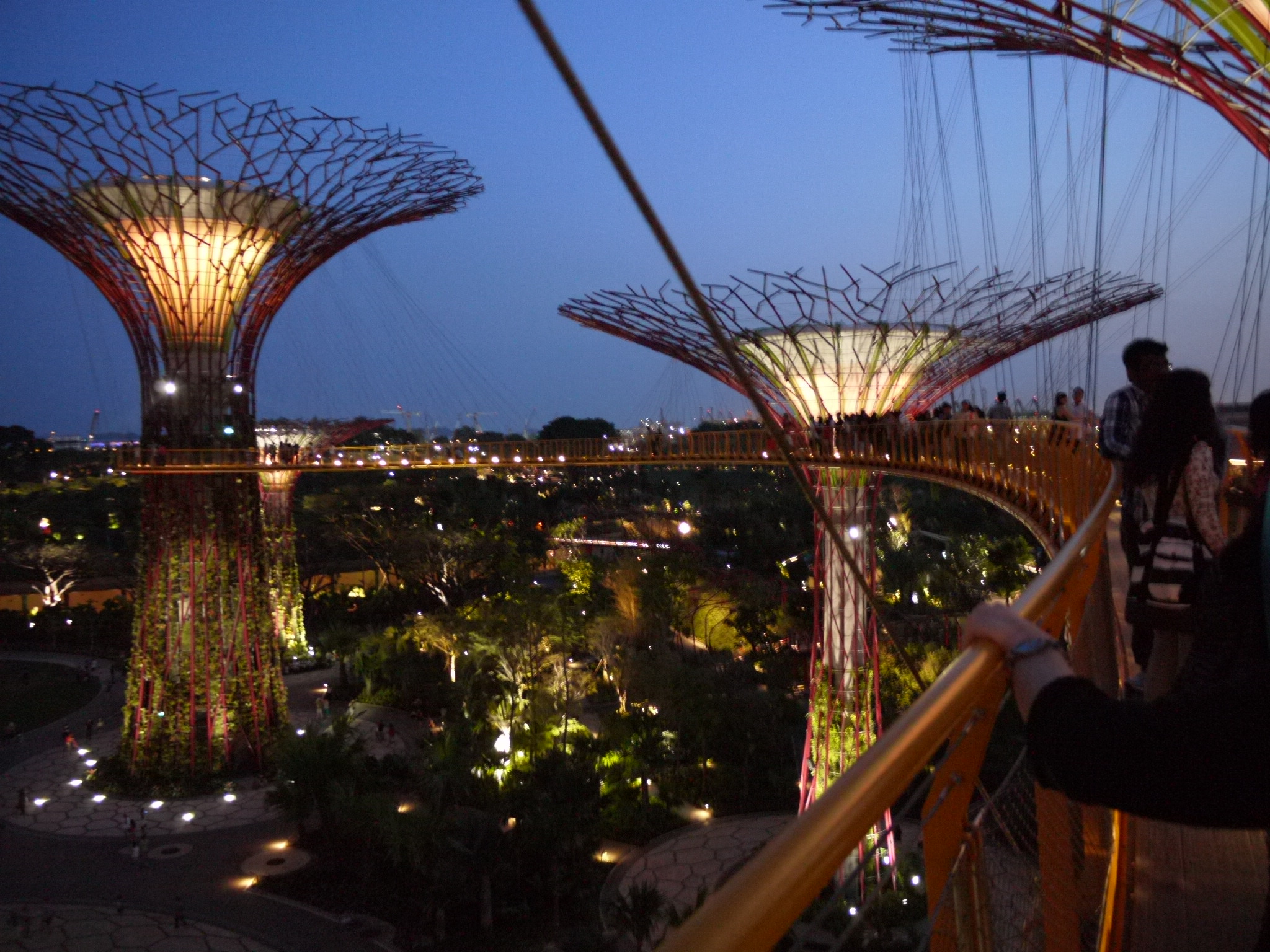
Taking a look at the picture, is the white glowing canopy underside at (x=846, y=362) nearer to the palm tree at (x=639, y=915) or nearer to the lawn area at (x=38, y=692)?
the palm tree at (x=639, y=915)

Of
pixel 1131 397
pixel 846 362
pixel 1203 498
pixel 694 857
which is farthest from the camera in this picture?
pixel 694 857

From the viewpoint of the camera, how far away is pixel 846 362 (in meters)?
11.2

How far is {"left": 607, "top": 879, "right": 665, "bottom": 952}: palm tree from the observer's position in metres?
9.68

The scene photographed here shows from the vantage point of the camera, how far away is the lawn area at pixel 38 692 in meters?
18.5

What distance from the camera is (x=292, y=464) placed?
1413 cm

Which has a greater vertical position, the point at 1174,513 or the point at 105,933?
the point at 1174,513

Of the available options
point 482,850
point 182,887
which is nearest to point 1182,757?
point 482,850

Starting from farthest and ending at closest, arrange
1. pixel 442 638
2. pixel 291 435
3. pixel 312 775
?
pixel 291 435 < pixel 442 638 < pixel 312 775

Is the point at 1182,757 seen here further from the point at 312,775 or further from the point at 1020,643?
the point at 312,775

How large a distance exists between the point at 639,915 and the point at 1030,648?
962 cm

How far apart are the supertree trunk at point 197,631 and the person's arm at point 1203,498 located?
13.0 meters

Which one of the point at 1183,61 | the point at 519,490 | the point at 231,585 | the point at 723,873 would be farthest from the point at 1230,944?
the point at 519,490

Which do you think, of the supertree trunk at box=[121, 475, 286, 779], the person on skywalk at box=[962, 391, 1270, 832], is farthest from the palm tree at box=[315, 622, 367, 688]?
the person on skywalk at box=[962, 391, 1270, 832]

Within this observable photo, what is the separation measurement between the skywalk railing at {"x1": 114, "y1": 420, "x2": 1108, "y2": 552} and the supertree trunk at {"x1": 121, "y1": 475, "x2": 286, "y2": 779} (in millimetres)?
600
